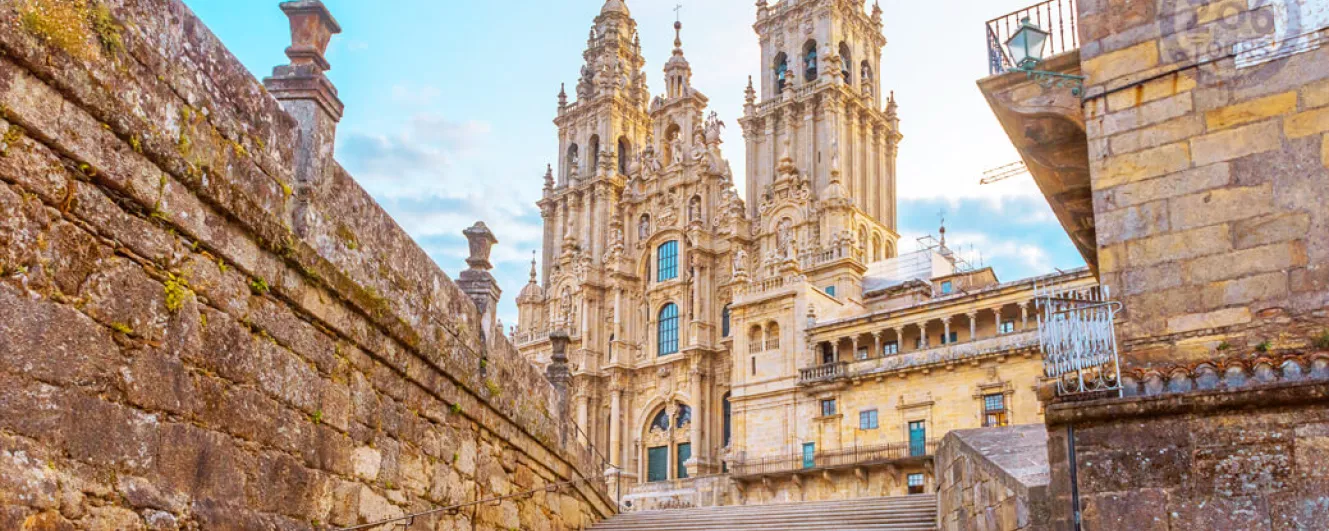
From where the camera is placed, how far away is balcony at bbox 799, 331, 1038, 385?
32.3m

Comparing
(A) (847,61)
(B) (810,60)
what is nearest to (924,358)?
(A) (847,61)

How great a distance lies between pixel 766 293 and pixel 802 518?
2447cm

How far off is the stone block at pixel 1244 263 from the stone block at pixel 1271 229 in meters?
0.05

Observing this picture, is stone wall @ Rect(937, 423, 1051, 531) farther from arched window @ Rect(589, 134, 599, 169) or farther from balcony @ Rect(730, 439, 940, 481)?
arched window @ Rect(589, 134, 599, 169)

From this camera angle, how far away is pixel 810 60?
47.5 m

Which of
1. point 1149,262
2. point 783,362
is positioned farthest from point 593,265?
point 1149,262

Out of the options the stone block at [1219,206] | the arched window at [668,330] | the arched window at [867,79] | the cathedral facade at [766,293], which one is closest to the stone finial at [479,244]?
the stone block at [1219,206]

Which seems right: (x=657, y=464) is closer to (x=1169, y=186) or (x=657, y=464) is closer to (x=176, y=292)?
(x=1169, y=186)

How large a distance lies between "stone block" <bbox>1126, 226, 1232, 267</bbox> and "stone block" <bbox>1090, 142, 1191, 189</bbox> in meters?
0.51

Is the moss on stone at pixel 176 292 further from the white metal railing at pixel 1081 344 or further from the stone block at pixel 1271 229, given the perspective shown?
the stone block at pixel 1271 229

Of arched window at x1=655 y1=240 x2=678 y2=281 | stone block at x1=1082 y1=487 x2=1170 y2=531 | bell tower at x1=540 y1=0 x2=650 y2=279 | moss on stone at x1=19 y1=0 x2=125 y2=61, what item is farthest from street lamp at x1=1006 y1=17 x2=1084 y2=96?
bell tower at x1=540 y1=0 x2=650 y2=279

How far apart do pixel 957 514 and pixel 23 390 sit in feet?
27.6

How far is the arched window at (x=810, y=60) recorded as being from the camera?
1855 inches

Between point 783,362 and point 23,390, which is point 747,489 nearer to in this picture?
point 783,362
